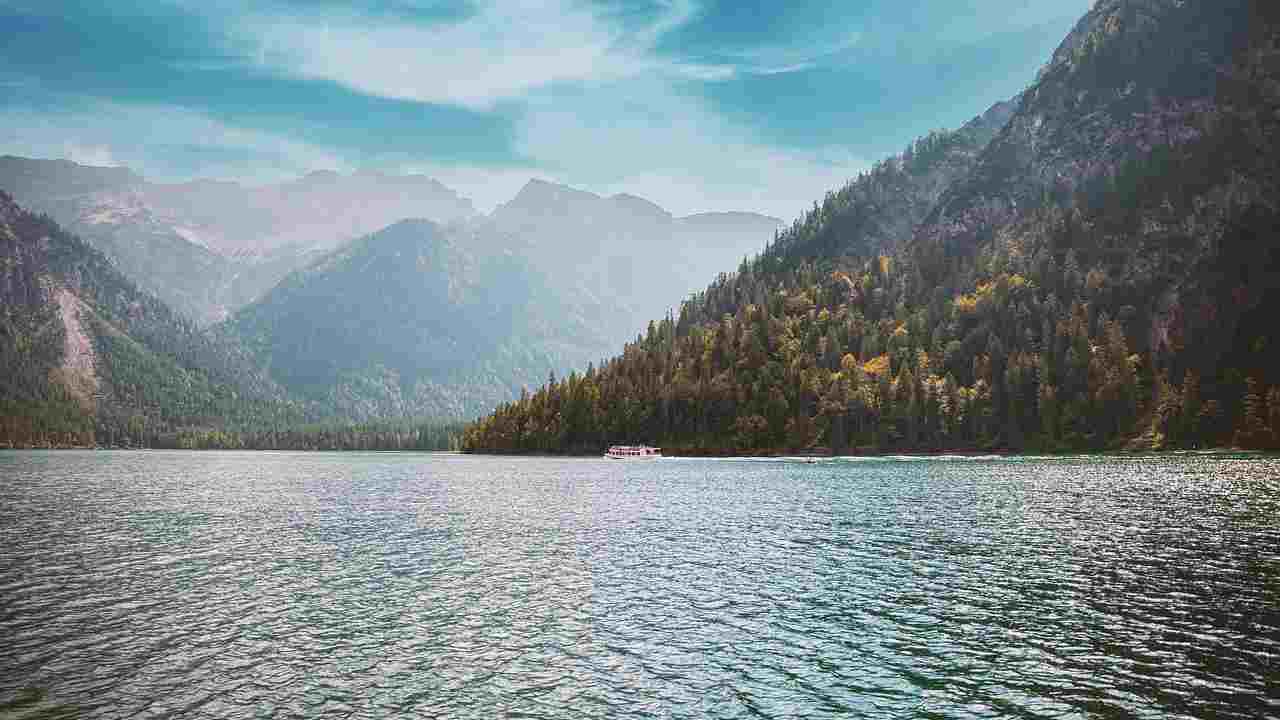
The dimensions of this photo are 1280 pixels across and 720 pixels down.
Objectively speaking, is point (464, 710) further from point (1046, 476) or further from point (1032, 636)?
point (1046, 476)

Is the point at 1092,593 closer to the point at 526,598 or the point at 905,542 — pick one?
the point at 905,542

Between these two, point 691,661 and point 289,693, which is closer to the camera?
point 289,693

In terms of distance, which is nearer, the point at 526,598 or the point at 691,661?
the point at 691,661

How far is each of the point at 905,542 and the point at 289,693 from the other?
54.9m

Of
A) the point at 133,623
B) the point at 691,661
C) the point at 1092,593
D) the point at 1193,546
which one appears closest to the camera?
the point at 691,661

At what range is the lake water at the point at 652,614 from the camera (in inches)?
1345

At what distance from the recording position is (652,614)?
162 feet

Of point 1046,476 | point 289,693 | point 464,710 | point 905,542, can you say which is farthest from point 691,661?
point 1046,476

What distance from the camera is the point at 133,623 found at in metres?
46.1

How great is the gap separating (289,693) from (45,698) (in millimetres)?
8668

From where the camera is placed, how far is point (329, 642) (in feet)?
141

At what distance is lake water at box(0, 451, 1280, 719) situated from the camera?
34156mm

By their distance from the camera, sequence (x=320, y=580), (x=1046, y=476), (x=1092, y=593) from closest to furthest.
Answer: (x=1092, y=593), (x=320, y=580), (x=1046, y=476)

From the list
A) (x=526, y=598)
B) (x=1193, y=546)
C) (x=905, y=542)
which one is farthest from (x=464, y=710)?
(x=1193, y=546)
